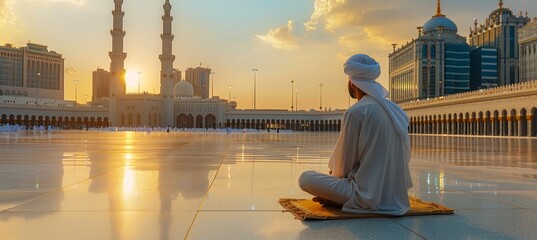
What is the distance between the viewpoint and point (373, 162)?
4824mm

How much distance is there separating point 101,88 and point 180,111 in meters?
102

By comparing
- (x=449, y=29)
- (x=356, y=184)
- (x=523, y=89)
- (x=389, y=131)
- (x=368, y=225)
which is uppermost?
(x=449, y=29)

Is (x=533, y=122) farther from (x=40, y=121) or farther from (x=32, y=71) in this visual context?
(x=32, y=71)

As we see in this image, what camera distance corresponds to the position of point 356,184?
4.88 m

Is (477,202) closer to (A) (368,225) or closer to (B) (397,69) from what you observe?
(A) (368,225)

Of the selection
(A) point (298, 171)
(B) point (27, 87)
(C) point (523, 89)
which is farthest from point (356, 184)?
(B) point (27, 87)

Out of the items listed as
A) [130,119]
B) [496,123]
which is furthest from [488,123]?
[130,119]

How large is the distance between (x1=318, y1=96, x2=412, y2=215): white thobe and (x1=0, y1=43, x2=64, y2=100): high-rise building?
145 meters

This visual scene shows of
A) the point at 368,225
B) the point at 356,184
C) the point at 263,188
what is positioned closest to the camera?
the point at 368,225

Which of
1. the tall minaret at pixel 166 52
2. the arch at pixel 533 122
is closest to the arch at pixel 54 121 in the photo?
the tall minaret at pixel 166 52

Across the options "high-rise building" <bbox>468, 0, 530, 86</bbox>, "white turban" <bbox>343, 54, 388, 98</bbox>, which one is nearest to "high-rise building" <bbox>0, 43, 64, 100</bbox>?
"high-rise building" <bbox>468, 0, 530, 86</bbox>

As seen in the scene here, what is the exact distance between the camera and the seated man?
481 centimetres

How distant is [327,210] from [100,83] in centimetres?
20058

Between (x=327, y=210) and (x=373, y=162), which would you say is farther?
(x=327, y=210)
